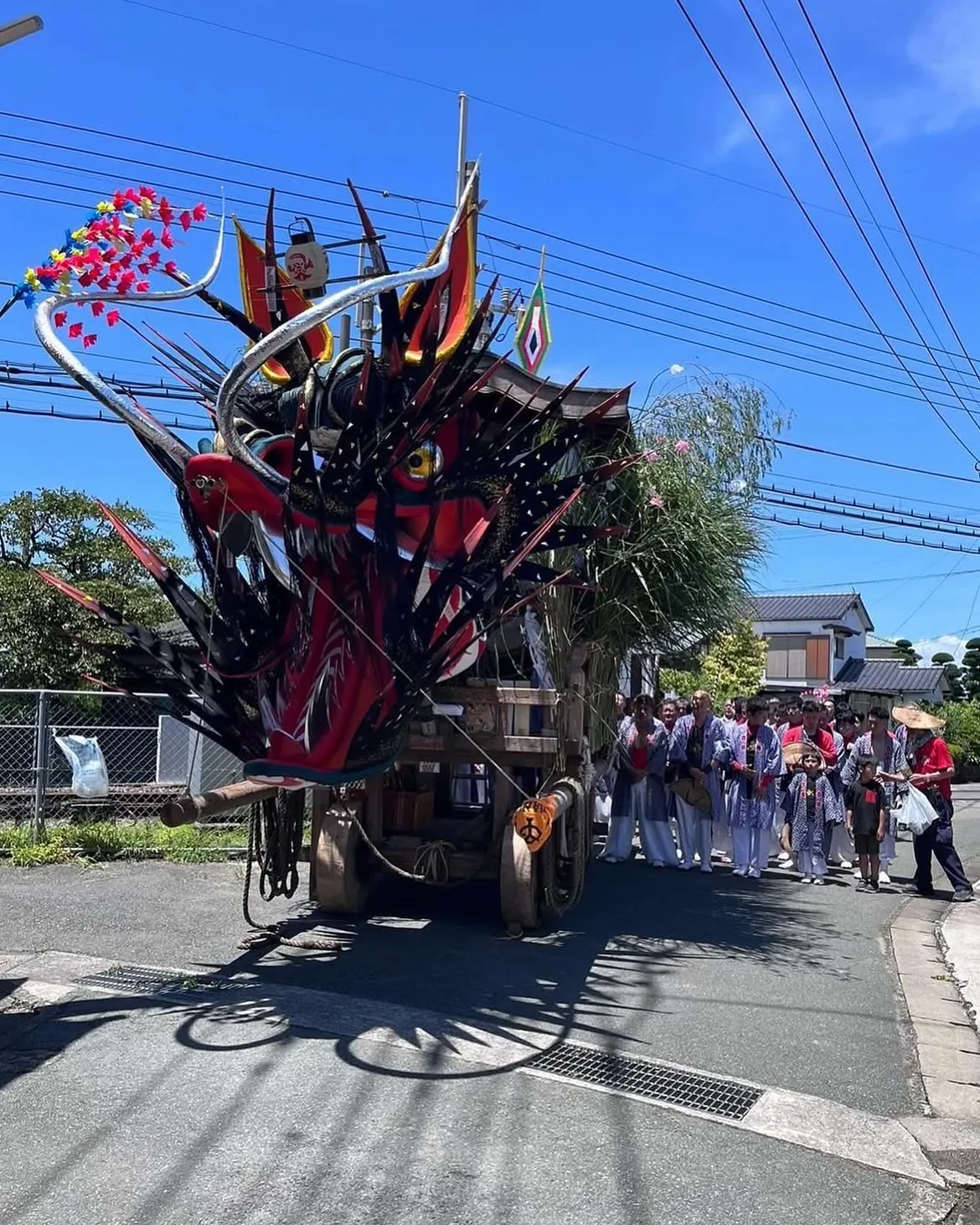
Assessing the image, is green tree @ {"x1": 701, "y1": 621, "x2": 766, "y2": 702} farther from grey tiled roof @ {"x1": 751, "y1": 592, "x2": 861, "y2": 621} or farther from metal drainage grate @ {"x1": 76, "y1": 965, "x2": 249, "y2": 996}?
metal drainage grate @ {"x1": 76, "y1": 965, "x2": 249, "y2": 996}

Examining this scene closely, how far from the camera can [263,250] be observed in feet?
21.7

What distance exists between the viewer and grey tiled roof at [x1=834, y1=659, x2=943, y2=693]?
134 feet

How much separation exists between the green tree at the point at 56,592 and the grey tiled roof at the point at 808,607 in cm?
Result: 3219

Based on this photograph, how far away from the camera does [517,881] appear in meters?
7.06

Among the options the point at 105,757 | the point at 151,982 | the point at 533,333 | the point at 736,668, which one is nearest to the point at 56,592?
the point at 105,757

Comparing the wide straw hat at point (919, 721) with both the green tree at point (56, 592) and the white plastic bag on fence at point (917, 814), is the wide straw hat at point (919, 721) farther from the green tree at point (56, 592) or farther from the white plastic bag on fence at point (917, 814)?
the green tree at point (56, 592)

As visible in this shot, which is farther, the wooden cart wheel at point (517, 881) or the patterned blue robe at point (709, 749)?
the patterned blue robe at point (709, 749)

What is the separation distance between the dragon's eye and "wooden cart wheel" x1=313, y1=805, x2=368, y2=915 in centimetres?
264

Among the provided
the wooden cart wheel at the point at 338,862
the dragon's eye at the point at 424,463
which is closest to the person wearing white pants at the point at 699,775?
the wooden cart wheel at the point at 338,862

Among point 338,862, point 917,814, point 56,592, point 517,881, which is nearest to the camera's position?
point 517,881

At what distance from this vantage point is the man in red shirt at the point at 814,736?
10773 millimetres

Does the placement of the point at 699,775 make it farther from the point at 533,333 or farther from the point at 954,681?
the point at 954,681

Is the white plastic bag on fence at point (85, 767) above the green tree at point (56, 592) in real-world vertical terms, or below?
below

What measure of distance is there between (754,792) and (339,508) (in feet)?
21.5
